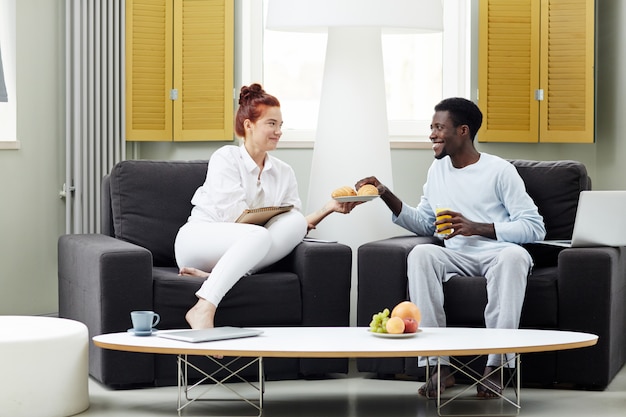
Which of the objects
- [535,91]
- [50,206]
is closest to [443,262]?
[535,91]

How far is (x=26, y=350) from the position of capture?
10.6ft

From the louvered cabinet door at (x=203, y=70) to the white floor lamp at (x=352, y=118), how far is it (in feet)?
4.24

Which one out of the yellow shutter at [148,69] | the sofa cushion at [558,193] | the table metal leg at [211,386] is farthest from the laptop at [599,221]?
the yellow shutter at [148,69]

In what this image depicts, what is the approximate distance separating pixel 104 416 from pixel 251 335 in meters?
0.58

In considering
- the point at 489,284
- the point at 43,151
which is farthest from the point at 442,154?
the point at 43,151

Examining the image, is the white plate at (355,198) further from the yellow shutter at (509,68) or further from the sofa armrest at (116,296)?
the yellow shutter at (509,68)

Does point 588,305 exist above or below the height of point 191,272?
below

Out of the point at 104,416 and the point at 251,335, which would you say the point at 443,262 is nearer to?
the point at 251,335

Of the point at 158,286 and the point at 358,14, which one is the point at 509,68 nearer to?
the point at 358,14

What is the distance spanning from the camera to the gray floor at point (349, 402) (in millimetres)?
3416

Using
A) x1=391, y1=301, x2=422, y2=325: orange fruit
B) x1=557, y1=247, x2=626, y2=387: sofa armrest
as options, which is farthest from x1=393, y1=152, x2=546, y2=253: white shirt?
x1=391, y1=301, x2=422, y2=325: orange fruit

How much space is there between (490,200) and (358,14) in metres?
1.01

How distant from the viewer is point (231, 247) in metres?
3.82

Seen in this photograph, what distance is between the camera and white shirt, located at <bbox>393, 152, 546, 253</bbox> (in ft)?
13.1
